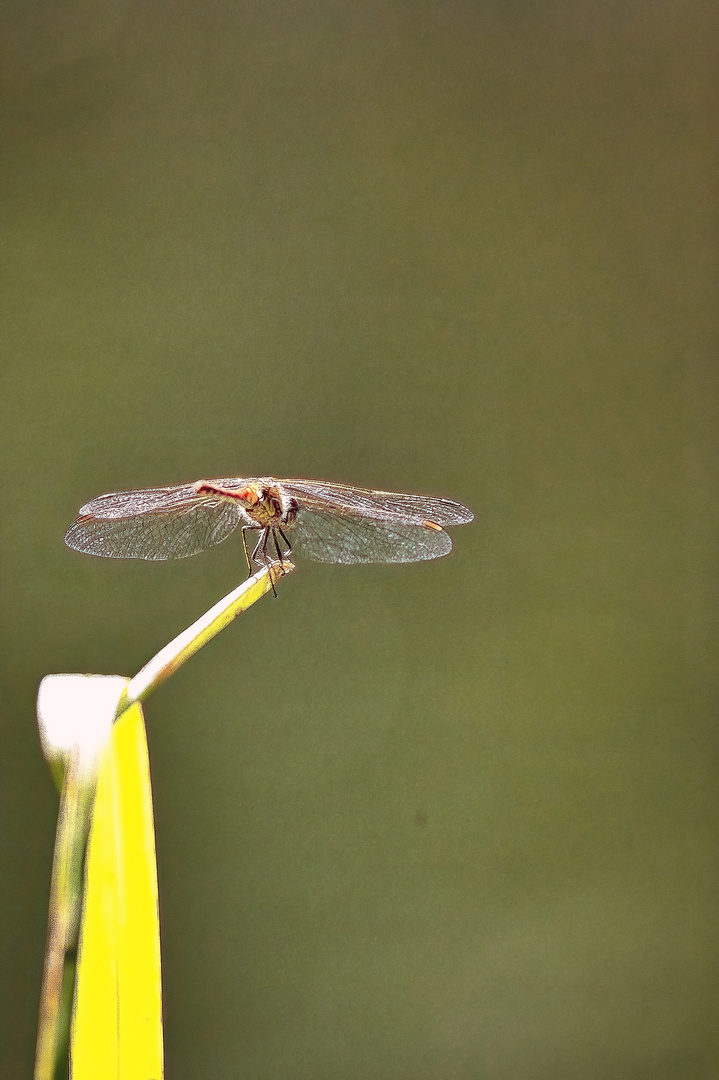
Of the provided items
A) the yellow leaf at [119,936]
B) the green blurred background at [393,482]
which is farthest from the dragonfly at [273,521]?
the green blurred background at [393,482]

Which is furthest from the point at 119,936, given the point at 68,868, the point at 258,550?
the point at 258,550

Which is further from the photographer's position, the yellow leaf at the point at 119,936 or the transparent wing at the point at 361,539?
the transparent wing at the point at 361,539

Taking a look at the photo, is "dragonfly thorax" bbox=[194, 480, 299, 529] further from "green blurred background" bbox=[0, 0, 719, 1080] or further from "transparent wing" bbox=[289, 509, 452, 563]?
"green blurred background" bbox=[0, 0, 719, 1080]

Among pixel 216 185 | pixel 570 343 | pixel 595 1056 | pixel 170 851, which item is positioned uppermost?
pixel 216 185

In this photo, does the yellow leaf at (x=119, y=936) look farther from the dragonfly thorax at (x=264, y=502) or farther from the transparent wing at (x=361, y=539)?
the transparent wing at (x=361, y=539)

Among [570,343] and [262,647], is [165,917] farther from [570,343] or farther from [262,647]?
[570,343]

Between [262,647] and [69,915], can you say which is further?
[262,647]

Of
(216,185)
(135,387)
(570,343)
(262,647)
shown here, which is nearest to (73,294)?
(135,387)


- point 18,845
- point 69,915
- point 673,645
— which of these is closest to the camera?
point 69,915
